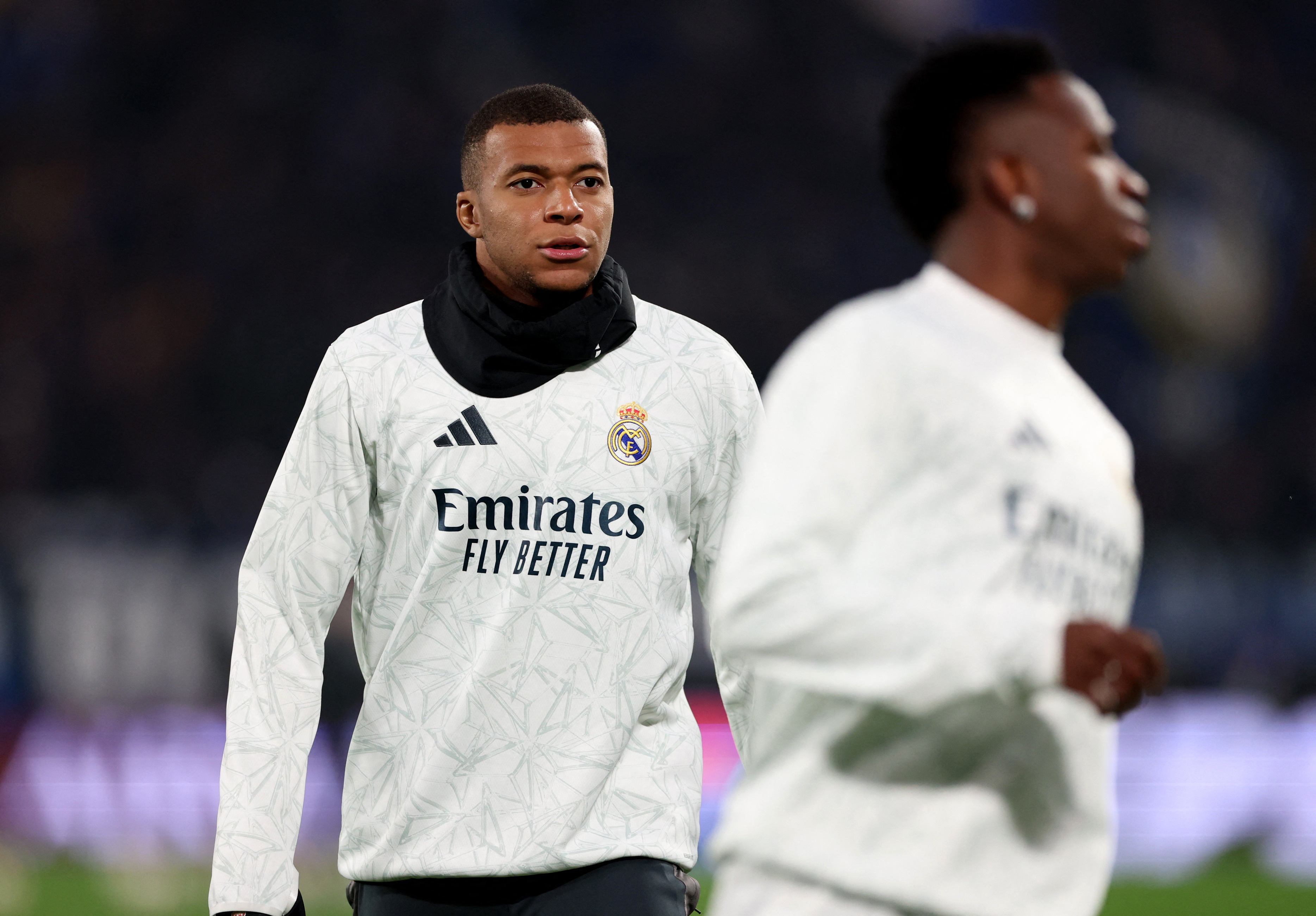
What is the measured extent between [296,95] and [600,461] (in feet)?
48.1

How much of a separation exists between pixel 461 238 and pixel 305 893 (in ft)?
25.7

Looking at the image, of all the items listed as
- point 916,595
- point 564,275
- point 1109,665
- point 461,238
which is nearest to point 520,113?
point 564,275

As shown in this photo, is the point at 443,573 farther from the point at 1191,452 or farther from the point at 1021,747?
the point at 1191,452

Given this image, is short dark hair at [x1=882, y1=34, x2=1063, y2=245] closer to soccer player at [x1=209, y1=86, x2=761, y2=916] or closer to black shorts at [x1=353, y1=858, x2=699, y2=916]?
soccer player at [x1=209, y1=86, x2=761, y2=916]

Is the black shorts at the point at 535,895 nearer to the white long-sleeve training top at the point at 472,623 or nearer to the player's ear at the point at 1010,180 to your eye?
the white long-sleeve training top at the point at 472,623

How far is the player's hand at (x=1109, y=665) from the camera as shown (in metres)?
1.87

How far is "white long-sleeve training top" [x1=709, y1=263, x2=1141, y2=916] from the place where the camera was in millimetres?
2006

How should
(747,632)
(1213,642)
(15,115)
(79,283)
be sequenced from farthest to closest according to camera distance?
(15,115), (79,283), (1213,642), (747,632)

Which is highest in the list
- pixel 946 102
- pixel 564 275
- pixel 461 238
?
pixel 946 102

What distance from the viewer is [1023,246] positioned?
2.21 metres

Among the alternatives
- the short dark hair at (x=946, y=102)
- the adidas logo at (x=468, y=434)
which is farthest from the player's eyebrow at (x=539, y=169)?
the short dark hair at (x=946, y=102)

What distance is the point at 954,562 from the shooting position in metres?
2.06

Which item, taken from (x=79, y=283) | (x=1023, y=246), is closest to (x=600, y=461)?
(x=1023, y=246)

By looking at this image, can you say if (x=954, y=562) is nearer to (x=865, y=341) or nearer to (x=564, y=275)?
(x=865, y=341)
